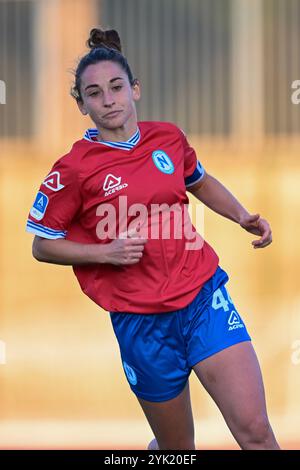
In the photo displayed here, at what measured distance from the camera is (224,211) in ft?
14.0

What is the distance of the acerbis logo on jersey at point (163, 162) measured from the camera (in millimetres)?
3934

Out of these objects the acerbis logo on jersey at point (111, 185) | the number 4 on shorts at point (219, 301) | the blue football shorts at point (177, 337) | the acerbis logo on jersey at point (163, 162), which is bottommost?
the blue football shorts at point (177, 337)

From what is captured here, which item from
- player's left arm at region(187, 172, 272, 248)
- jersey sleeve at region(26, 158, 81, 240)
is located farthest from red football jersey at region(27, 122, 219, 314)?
player's left arm at region(187, 172, 272, 248)

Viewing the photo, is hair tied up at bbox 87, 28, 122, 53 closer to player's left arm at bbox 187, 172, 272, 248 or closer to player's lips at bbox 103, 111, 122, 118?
player's lips at bbox 103, 111, 122, 118

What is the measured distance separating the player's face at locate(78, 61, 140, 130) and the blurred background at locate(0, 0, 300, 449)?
3.13 metres

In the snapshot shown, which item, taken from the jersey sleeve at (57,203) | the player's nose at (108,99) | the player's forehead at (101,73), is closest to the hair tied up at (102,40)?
the player's forehead at (101,73)

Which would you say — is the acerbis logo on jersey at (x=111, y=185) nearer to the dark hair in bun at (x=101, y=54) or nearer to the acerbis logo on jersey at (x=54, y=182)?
the acerbis logo on jersey at (x=54, y=182)

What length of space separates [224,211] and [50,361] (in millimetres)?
3160

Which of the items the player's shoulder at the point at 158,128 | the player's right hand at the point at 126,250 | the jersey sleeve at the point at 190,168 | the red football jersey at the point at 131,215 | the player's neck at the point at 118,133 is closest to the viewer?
the player's right hand at the point at 126,250

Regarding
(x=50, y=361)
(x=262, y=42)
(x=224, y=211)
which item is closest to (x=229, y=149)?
(x=262, y=42)

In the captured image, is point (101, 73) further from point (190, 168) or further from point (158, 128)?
point (190, 168)

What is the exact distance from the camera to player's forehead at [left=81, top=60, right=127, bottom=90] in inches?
155

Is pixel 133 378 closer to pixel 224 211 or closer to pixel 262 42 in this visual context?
pixel 224 211

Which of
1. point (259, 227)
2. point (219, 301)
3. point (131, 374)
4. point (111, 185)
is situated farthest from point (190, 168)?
point (131, 374)
